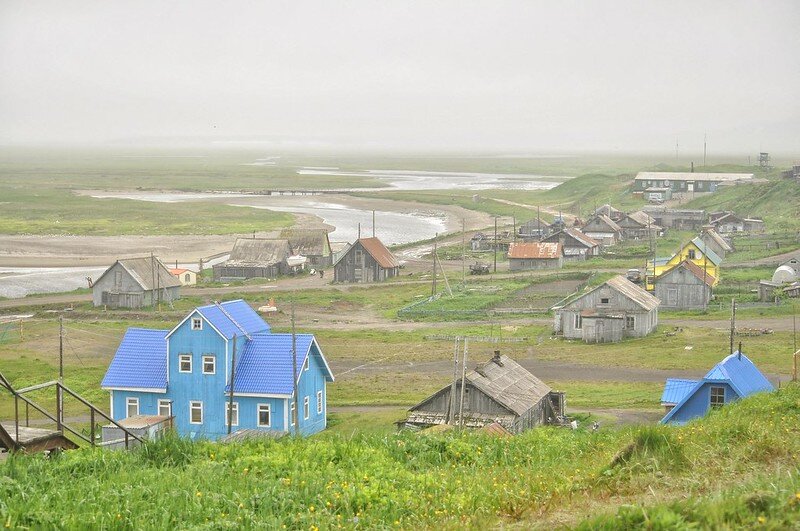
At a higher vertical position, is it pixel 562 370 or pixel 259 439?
pixel 259 439

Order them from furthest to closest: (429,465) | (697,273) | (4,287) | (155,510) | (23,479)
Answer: (4,287)
(697,273)
(429,465)
(23,479)
(155,510)

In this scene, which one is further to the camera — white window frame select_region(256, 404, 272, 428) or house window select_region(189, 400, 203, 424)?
house window select_region(189, 400, 203, 424)

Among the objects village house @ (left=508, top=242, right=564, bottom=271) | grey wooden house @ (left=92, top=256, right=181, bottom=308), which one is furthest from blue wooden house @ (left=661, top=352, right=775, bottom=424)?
village house @ (left=508, top=242, right=564, bottom=271)

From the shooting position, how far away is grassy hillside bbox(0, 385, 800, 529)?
8898mm

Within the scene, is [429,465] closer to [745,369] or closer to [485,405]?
[485,405]

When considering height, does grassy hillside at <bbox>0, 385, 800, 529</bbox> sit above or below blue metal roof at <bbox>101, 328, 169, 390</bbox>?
above

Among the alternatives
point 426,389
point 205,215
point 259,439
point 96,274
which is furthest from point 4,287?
point 259,439

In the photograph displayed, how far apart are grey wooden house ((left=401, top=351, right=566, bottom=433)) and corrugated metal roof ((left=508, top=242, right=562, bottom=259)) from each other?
46.5 metres

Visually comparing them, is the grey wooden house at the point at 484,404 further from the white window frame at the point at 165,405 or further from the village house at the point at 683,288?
the village house at the point at 683,288

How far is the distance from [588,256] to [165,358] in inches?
2262

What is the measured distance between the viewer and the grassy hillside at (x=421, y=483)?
8.90 m

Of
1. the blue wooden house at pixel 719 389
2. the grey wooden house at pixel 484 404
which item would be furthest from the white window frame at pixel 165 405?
the blue wooden house at pixel 719 389

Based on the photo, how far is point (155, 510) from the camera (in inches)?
379

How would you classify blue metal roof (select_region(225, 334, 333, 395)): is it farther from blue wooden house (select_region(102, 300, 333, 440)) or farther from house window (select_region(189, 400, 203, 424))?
house window (select_region(189, 400, 203, 424))
